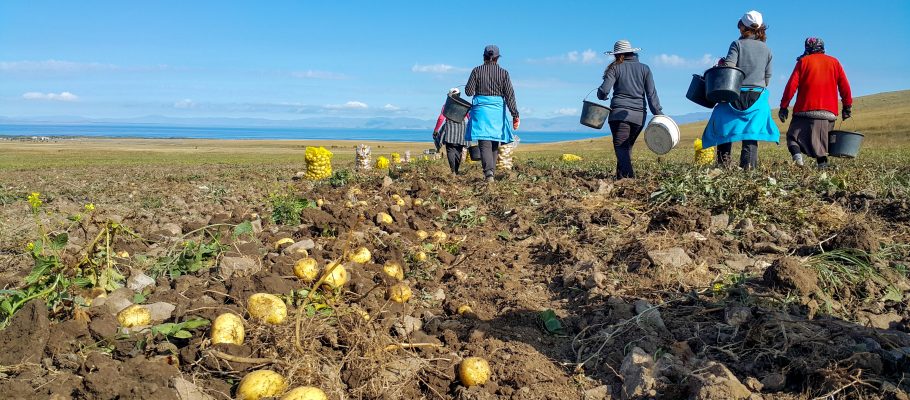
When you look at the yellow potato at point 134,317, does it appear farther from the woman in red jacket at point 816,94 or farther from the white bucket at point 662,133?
the woman in red jacket at point 816,94

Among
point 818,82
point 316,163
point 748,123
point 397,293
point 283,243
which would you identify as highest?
point 818,82

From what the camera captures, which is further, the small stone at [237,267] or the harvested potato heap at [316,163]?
the harvested potato heap at [316,163]

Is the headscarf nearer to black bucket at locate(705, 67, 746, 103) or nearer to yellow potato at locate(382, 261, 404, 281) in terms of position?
black bucket at locate(705, 67, 746, 103)

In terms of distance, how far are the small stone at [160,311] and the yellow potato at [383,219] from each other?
283 cm

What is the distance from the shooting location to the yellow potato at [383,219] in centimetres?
619

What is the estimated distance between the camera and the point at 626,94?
854cm

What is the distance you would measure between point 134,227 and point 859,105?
2626 inches

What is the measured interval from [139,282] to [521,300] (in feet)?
7.86

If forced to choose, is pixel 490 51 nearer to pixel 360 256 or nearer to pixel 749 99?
pixel 749 99

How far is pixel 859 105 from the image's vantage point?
59250 mm

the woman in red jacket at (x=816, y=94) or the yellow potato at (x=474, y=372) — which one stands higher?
the woman in red jacket at (x=816, y=94)

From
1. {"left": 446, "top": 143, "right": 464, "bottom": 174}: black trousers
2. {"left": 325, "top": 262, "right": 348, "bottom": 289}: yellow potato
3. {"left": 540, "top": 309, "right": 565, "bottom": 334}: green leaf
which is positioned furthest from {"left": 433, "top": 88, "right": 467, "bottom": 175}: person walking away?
{"left": 540, "top": 309, "right": 565, "bottom": 334}: green leaf

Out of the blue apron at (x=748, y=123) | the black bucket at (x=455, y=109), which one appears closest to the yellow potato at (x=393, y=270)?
the blue apron at (x=748, y=123)

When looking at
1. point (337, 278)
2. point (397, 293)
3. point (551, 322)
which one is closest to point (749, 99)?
point (551, 322)
